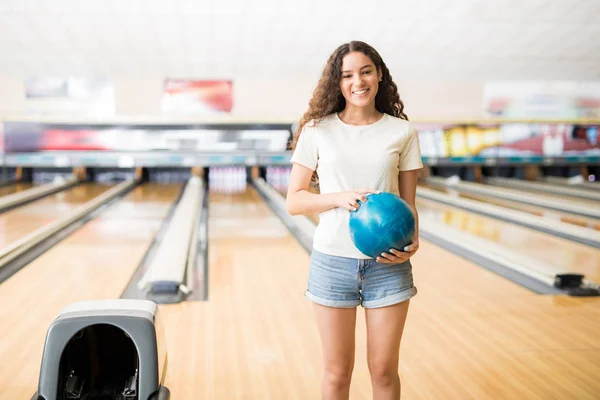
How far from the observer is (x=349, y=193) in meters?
1.48

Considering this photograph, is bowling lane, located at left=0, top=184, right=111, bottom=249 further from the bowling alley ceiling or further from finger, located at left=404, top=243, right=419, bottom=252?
finger, located at left=404, top=243, right=419, bottom=252

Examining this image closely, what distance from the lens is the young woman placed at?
1.54 meters

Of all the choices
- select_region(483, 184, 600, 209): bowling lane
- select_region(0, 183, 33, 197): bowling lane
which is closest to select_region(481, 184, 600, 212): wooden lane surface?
select_region(483, 184, 600, 209): bowling lane

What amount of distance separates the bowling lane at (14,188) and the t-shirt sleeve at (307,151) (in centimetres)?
697

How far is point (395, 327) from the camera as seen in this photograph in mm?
1558

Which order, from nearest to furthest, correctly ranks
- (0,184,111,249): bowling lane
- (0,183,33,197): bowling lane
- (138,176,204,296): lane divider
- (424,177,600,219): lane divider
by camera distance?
(138,176,204,296): lane divider → (0,184,111,249): bowling lane → (424,177,600,219): lane divider → (0,183,33,197): bowling lane

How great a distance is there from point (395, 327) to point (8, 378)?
1532 mm

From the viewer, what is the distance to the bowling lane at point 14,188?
7938 millimetres

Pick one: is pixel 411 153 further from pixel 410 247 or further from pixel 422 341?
pixel 422 341

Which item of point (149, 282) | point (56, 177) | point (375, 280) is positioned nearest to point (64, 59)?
point (56, 177)

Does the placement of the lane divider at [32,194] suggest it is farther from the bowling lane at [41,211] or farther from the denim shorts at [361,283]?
the denim shorts at [361,283]

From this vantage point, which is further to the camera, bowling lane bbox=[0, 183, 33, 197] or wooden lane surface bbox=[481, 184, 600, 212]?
bowling lane bbox=[0, 183, 33, 197]

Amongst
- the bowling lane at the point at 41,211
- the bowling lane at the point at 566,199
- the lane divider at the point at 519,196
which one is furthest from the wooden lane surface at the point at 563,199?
the bowling lane at the point at 41,211

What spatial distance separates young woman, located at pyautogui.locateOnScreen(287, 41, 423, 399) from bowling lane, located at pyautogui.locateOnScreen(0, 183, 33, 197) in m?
6.99
